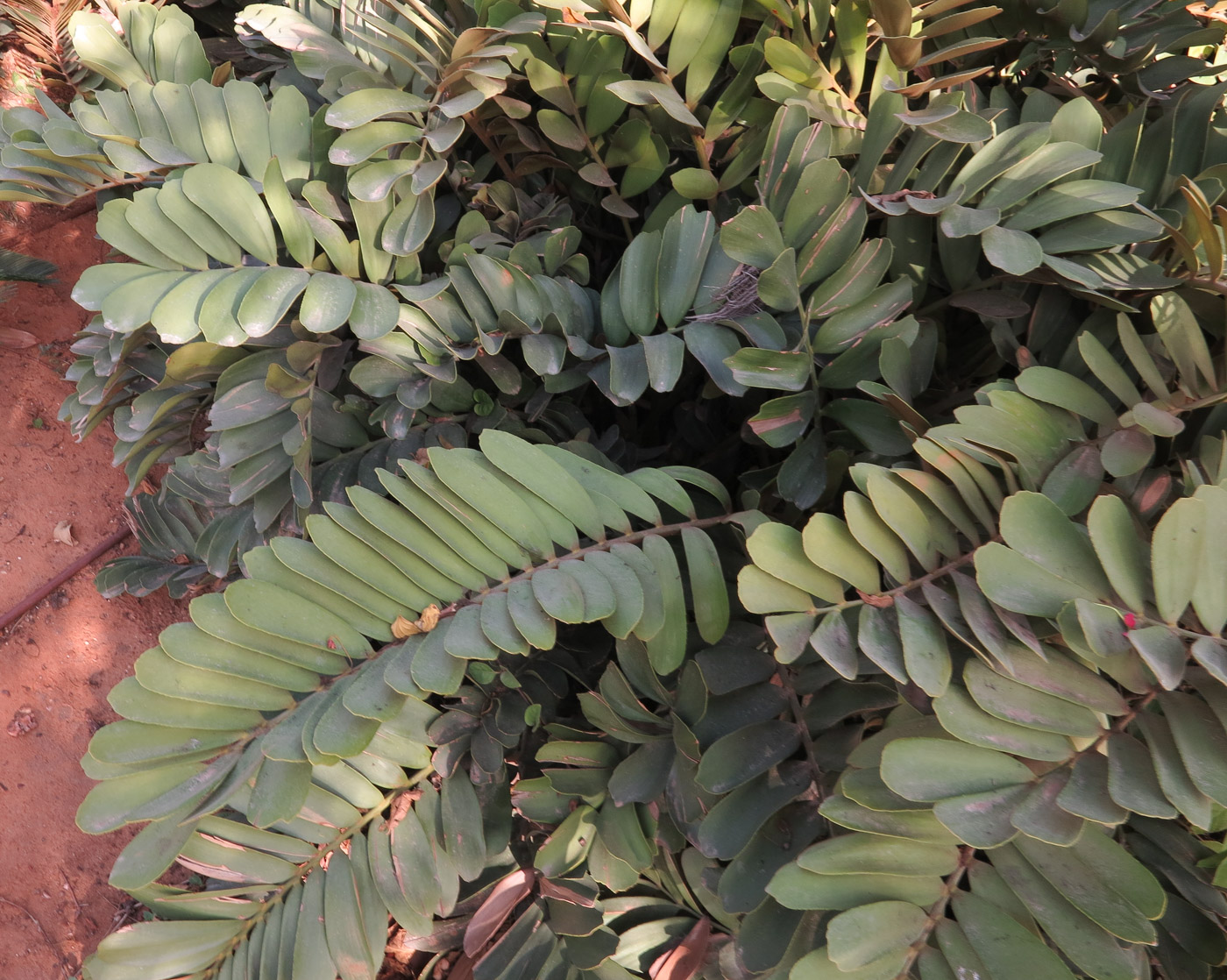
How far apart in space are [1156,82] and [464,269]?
2.81 feet

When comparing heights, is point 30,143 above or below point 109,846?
above

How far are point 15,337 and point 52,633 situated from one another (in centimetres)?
71

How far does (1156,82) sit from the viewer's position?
3.13 ft

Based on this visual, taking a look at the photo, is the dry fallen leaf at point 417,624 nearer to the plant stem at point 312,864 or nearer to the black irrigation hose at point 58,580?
the plant stem at point 312,864

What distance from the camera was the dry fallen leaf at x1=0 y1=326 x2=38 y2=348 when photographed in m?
1.84

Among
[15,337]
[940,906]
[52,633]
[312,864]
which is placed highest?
[940,906]

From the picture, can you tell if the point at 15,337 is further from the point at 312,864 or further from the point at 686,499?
the point at 686,499

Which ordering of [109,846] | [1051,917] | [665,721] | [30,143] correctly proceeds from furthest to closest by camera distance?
[109,846], [30,143], [665,721], [1051,917]

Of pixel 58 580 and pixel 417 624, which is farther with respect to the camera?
pixel 58 580

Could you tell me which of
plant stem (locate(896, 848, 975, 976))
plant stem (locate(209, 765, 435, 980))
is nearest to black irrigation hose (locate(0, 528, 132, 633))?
plant stem (locate(209, 765, 435, 980))

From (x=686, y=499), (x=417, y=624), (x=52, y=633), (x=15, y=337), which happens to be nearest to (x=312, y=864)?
(x=417, y=624)

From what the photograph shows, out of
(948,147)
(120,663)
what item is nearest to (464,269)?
(948,147)

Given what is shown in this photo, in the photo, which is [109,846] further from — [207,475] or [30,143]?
[30,143]

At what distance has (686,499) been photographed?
76 cm
